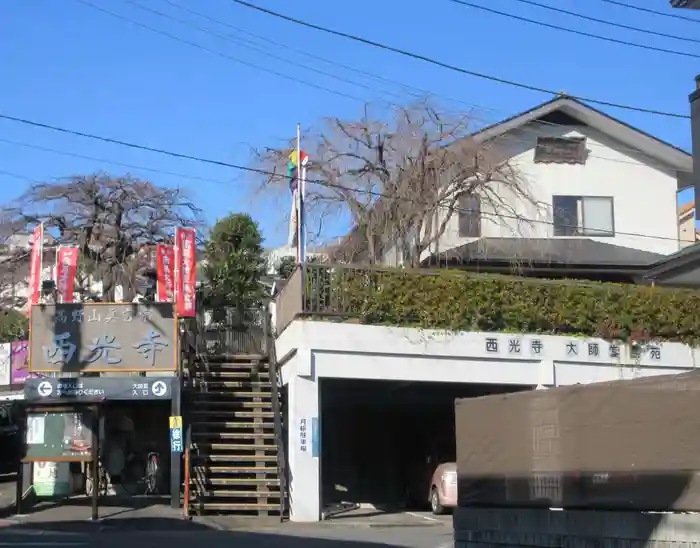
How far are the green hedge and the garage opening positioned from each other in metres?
3.18

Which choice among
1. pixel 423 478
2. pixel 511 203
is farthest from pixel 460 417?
pixel 511 203

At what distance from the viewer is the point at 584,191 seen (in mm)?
30266

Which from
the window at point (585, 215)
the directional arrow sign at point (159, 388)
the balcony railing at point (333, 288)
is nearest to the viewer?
the directional arrow sign at point (159, 388)

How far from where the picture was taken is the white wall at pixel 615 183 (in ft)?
98.1

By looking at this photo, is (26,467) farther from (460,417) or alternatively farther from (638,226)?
(638,226)

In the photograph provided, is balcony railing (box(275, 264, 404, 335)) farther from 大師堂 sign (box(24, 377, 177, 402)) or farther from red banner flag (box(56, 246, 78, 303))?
red banner flag (box(56, 246, 78, 303))

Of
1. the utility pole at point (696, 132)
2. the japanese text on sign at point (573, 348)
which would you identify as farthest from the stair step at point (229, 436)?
the utility pole at point (696, 132)

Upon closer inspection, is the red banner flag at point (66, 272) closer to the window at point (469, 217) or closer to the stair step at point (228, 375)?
the stair step at point (228, 375)

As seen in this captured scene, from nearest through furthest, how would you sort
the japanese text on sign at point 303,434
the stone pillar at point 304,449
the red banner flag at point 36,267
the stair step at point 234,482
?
the stone pillar at point 304,449
the japanese text on sign at point 303,434
the stair step at point 234,482
the red banner flag at point 36,267

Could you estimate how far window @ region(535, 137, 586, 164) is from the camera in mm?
30047

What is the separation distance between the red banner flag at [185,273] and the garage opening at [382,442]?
4.59m

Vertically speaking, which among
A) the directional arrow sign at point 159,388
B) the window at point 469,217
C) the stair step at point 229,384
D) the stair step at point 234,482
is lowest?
the stair step at point 234,482

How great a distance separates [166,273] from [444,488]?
26.5 feet

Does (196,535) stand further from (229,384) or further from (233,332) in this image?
(233,332)
